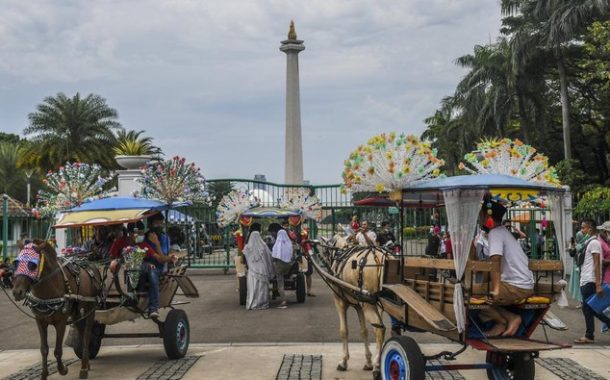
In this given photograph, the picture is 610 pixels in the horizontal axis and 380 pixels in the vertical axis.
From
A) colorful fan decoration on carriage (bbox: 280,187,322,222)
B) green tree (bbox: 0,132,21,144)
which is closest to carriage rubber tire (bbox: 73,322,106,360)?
colorful fan decoration on carriage (bbox: 280,187,322,222)

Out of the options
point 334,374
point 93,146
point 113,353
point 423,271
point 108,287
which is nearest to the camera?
point 423,271

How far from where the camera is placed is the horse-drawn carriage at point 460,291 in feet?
22.8

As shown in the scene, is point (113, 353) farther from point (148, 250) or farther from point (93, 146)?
point (93, 146)

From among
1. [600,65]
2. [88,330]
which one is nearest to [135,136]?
[600,65]

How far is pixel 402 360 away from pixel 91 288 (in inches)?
172

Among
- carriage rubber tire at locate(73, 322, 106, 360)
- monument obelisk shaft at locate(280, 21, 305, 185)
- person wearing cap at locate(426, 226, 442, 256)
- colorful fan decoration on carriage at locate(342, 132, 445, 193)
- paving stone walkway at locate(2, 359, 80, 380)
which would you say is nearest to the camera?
colorful fan decoration on carriage at locate(342, 132, 445, 193)

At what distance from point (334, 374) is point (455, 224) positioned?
2.99 meters

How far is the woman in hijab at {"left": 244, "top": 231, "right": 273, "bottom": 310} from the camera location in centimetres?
1492

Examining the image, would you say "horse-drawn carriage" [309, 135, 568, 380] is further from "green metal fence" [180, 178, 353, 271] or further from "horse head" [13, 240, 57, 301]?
"green metal fence" [180, 178, 353, 271]

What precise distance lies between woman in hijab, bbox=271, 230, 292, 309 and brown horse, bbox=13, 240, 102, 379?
236 inches

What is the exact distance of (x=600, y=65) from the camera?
28219mm

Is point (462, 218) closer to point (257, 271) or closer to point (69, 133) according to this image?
point (257, 271)

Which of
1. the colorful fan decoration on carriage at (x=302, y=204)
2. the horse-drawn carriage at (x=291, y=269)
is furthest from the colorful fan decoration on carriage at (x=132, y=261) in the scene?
the colorful fan decoration on carriage at (x=302, y=204)

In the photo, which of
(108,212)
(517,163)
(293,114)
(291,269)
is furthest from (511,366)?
(293,114)
